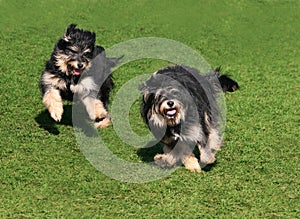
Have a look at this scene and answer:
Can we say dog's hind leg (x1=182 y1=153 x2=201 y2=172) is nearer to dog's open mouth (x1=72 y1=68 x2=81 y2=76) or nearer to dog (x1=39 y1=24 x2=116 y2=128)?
dog (x1=39 y1=24 x2=116 y2=128)

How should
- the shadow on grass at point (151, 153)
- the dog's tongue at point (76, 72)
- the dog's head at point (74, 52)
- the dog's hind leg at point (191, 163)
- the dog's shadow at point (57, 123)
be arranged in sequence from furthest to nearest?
A: the dog's shadow at point (57, 123) < the dog's tongue at point (76, 72) < the dog's head at point (74, 52) < the shadow on grass at point (151, 153) < the dog's hind leg at point (191, 163)

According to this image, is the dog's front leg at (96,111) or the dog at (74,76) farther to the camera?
the dog's front leg at (96,111)

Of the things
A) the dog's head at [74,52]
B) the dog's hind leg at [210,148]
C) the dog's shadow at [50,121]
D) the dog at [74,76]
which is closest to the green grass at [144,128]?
the dog's shadow at [50,121]

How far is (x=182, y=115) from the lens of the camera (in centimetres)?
810

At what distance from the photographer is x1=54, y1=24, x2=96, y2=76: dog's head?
31.1 ft

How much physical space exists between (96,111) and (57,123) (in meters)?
0.68

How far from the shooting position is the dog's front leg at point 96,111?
1002 cm

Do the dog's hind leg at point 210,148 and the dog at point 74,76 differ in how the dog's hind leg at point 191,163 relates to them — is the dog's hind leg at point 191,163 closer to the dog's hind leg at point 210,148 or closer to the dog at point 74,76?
the dog's hind leg at point 210,148

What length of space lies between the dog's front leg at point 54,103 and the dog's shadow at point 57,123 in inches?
13.3

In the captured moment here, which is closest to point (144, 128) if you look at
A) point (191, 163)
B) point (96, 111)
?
point (96, 111)

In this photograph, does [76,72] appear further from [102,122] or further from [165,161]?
[165,161]

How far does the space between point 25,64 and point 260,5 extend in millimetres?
7495

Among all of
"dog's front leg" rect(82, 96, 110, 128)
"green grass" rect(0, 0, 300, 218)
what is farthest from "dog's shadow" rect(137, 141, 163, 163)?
"dog's front leg" rect(82, 96, 110, 128)

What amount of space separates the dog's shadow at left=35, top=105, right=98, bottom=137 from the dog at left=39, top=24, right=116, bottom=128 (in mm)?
188
